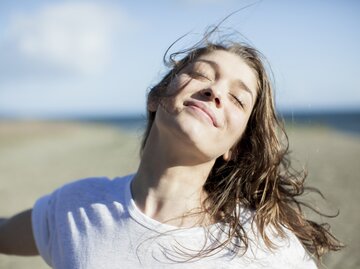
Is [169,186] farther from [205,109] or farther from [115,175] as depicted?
[115,175]

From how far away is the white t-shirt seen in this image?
7.32 feet

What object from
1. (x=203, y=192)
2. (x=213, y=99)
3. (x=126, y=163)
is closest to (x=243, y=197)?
(x=203, y=192)

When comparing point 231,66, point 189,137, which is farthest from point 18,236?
point 231,66

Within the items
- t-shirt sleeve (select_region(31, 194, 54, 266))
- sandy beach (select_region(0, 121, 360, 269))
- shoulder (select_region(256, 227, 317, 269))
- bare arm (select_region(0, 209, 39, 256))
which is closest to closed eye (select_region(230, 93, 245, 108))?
shoulder (select_region(256, 227, 317, 269))

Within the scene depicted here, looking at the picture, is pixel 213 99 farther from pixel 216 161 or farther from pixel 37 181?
pixel 37 181

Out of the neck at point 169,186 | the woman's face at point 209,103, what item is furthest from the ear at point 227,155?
the neck at point 169,186

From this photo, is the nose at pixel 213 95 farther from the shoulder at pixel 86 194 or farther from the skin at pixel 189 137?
the shoulder at pixel 86 194

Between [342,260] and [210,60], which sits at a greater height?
[210,60]

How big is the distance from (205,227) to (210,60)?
922 millimetres

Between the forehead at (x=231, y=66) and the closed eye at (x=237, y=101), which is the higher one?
the forehead at (x=231, y=66)

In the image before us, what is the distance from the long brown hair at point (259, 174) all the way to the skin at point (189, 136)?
0.37 ft

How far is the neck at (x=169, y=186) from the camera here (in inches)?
94.7

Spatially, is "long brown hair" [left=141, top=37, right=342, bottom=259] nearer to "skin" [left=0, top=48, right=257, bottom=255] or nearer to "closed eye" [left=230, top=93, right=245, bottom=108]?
"skin" [left=0, top=48, right=257, bottom=255]

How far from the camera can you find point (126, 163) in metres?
15.4
